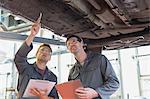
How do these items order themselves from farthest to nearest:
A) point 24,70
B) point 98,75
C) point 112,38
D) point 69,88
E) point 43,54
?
point 112,38, point 43,54, point 24,70, point 98,75, point 69,88

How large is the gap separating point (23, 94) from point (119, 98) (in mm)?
4154

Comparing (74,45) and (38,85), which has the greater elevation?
(74,45)

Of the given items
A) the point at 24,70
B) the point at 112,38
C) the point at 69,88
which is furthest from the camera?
the point at 112,38

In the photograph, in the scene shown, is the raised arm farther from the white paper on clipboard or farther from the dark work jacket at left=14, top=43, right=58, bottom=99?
the white paper on clipboard

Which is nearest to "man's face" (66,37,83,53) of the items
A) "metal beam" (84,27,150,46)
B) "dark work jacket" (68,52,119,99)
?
"dark work jacket" (68,52,119,99)

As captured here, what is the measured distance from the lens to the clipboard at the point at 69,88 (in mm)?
1576

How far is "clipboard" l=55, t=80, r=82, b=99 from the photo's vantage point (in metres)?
1.58

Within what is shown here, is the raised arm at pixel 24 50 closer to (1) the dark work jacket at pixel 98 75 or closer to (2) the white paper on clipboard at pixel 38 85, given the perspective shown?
(2) the white paper on clipboard at pixel 38 85

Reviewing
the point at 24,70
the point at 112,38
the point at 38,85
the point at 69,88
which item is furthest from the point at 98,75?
the point at 112,38

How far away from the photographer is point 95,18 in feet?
6.57

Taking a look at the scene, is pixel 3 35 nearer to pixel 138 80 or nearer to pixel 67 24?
pixel 67 24

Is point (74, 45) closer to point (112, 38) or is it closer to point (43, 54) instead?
point (43, 54)

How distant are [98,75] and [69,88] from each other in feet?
0.84

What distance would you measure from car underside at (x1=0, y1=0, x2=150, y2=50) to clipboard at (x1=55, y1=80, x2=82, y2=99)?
578mm
